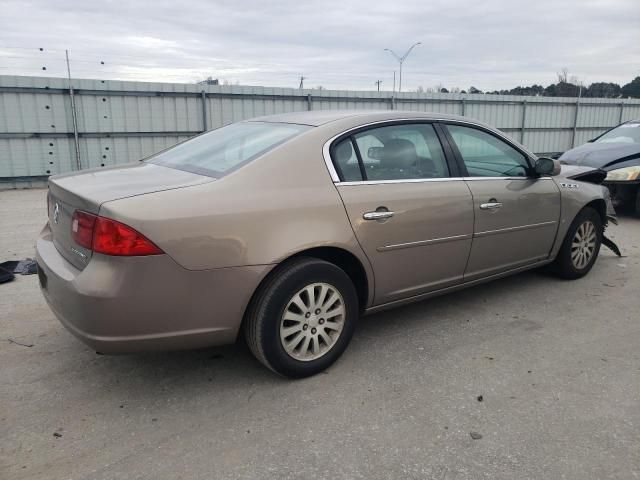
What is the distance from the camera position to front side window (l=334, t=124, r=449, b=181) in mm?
3395

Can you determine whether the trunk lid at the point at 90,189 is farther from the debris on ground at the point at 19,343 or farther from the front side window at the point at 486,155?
the front side window at the point at 486,155

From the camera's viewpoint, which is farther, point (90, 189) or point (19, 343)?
point (19, 343)

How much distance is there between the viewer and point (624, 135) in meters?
9.04

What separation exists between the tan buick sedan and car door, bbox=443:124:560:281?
0.02m

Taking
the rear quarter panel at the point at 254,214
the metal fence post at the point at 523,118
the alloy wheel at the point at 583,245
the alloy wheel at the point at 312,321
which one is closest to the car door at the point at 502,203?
the alloy wheel at the point at 583,245

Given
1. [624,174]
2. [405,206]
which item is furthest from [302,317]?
[624,174]

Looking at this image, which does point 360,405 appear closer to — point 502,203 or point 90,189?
point 90,189

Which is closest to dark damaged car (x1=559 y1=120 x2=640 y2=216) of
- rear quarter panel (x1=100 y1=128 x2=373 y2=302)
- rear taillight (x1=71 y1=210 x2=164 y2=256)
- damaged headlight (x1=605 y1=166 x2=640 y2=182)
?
damaged headlight (x1=605 y1=166 x2=640 y2=182)

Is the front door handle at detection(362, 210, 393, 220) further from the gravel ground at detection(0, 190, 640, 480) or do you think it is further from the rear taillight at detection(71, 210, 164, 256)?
the rear taillight at detection(71, 210, 164, 256)

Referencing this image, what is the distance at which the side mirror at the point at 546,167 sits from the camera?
4285 millimetres

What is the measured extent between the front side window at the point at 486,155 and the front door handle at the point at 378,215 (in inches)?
38.0

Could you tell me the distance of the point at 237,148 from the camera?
11.1ft

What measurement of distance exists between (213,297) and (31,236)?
16.0 ft

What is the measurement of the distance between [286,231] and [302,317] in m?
0.52
